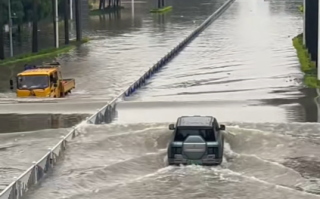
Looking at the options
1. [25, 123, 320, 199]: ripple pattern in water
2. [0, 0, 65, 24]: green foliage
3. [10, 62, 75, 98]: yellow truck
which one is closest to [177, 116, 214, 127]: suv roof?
[25, 123, 320, 199]: ripple pattern in water

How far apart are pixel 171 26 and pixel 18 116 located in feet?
146

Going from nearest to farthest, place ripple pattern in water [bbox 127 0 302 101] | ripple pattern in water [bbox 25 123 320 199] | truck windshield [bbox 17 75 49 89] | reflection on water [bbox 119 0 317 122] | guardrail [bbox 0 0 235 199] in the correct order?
guardrail [bbox 0 0 235 199], ripple pattern in water [bbox 25 123 320 199], reflection on water [bbox 119 0 317 122], truck windshield [bbox 17 75 49 89], ripple pattern in water [bbox 127 0 302 101]

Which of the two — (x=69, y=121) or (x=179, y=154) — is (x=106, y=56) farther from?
(x=179, y=154)

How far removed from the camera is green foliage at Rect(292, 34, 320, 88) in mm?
32519

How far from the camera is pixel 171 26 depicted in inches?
2734

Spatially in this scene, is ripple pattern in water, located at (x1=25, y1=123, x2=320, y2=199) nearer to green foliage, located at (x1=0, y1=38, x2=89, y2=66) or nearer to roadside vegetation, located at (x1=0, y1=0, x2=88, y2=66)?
green foliage, located at (x1=0, y1=38, x2=89, y2=66)

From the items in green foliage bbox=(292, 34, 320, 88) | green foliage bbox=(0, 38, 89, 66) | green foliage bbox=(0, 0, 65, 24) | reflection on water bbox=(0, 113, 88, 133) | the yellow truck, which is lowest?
green foliage bbox=(0, 38, 89, 66)

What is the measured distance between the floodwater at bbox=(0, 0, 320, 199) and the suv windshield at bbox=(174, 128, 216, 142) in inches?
31.7

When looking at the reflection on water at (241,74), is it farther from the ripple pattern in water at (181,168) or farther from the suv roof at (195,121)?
the suv roof at (195,121)

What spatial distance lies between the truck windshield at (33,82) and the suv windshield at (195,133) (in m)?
12.7

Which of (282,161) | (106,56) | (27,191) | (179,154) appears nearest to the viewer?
(27,191)

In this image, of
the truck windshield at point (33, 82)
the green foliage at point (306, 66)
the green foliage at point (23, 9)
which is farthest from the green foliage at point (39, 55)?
the green foliage at point (306, 66)

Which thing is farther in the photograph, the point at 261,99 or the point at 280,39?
the point at 280,39

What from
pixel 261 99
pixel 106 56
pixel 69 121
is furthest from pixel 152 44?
pixel 69 121
